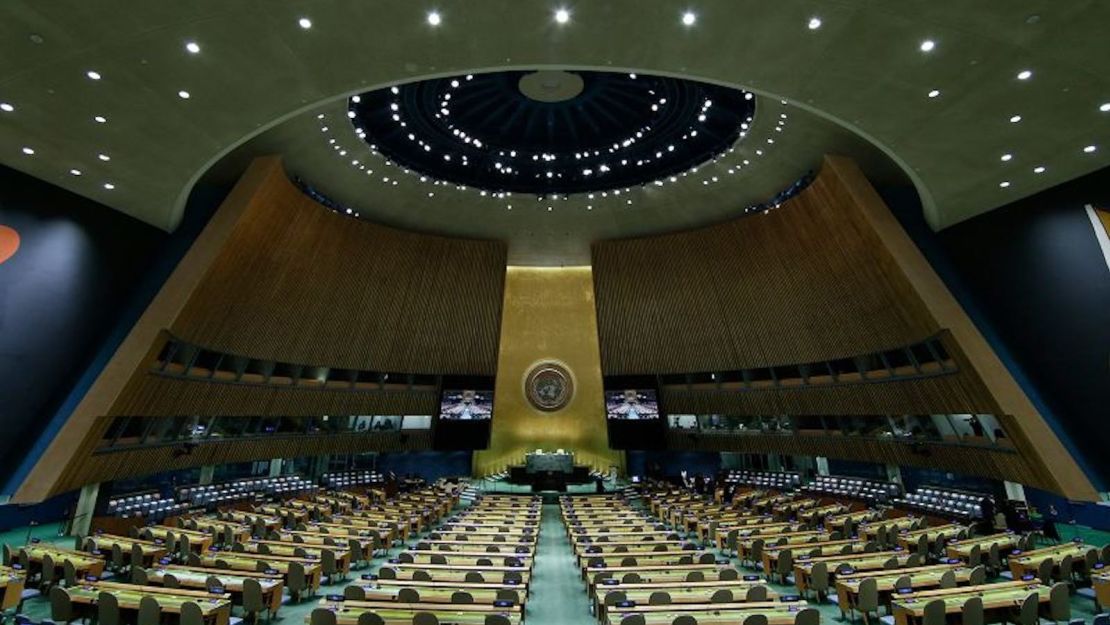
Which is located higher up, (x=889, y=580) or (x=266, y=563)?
(x=266, y=563)

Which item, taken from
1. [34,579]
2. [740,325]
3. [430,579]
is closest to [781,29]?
[430,579]

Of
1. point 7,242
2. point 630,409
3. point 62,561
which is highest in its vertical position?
point 7,242

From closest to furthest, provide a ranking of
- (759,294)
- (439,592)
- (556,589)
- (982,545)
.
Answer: (439,592) → (556,589) → (982,545) → (759,294)

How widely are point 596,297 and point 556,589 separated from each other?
16324 mm

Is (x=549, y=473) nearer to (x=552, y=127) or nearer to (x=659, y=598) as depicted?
(x=552, y=127)

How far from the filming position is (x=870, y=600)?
751 centimetres

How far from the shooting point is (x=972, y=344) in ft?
43.9

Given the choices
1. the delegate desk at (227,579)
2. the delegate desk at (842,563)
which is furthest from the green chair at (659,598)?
the delegate desk at (227,579)

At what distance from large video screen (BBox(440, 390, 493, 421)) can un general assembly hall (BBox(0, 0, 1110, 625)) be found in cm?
16

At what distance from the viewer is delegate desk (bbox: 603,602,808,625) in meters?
6.23

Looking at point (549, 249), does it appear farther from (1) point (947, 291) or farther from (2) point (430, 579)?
(2) point (430, 579)

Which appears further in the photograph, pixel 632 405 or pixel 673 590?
pixel 632 405

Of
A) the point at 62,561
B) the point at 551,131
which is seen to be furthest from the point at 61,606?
the point at 551,131

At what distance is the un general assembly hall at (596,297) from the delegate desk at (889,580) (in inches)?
2.7
